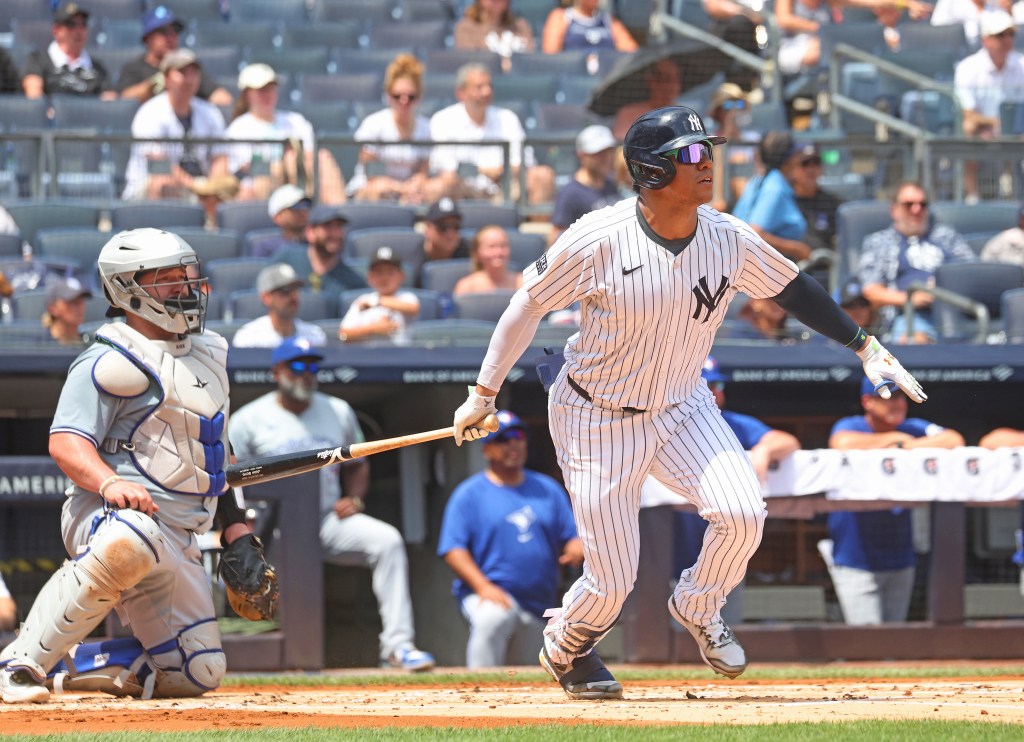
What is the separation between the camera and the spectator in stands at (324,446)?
24.8 ft

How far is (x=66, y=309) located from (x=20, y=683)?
314 cm

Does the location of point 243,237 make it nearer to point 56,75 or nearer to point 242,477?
point 56,75

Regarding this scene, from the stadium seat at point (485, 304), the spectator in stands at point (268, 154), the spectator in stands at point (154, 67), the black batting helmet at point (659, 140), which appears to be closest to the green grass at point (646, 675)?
the stadium seat at point (485, 304)

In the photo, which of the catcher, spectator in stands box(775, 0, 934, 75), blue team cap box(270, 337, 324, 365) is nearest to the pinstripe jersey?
the catcher

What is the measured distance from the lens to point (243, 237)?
9734 millimetres

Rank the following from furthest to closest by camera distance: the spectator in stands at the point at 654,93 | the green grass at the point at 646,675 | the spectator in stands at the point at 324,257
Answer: the spectator in stands at the point at 654,93 → the spectator in stands at the point at 324,257 → the green grass at the point at 646,675

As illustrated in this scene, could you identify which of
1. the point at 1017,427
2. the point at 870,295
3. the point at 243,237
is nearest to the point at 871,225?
the point at 870,295

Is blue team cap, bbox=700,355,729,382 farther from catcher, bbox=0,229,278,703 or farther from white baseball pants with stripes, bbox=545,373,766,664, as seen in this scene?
→ catcher, bbox=0,229,278,703

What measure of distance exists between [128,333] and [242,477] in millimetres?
621

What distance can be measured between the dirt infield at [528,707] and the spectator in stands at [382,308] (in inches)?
109

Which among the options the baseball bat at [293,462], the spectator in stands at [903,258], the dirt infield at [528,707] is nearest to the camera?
the dirt infield at [528,707]

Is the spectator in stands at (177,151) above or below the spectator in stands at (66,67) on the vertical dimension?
below

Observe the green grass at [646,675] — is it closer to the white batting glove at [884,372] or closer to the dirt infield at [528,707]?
the dirt infield at [528,707]

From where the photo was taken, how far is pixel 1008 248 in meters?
9.48
